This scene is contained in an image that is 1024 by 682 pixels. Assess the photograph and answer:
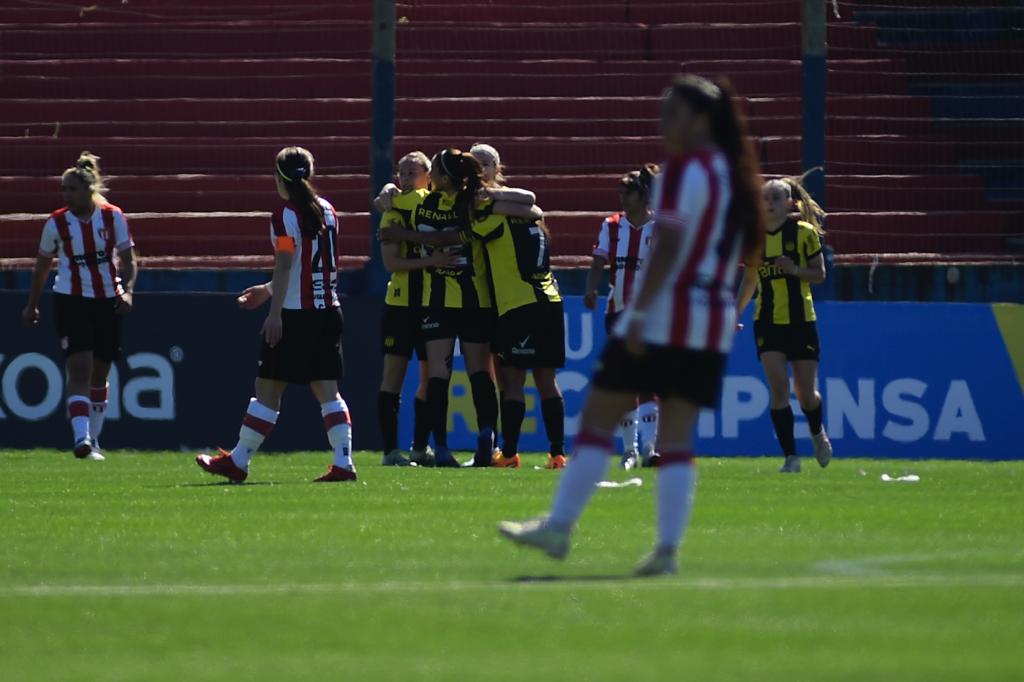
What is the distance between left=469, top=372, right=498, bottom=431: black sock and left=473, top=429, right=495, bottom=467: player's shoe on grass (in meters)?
0.07

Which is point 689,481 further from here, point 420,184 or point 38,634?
point 420,184

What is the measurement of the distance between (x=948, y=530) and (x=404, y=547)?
2454 millimetres

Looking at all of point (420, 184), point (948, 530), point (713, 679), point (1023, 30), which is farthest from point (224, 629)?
point (1023, 30)

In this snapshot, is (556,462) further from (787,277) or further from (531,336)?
(787,277)

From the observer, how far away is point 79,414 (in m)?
14.3

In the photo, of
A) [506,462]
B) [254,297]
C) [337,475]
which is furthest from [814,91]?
[337,475]

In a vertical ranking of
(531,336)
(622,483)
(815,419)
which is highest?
(531,336)

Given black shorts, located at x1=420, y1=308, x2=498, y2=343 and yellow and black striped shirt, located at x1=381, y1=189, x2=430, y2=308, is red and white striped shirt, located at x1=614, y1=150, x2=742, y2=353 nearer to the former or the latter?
black shorts, located at x1=420, y1=308, x2=498, y2=343

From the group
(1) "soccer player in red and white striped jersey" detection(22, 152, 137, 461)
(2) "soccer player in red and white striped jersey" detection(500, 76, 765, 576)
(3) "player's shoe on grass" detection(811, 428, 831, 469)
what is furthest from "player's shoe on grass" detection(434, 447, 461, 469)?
(2) "soccer player in red and white striped jersey" detection(500, 76, 765, 576)

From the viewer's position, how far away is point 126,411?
15586 mm

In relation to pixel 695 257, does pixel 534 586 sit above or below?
below

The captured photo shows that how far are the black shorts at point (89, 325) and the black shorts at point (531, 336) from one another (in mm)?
3065

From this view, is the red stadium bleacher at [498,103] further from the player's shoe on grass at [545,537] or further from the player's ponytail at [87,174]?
the player's shoe on grass at [545,537]

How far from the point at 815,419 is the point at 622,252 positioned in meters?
1.69
